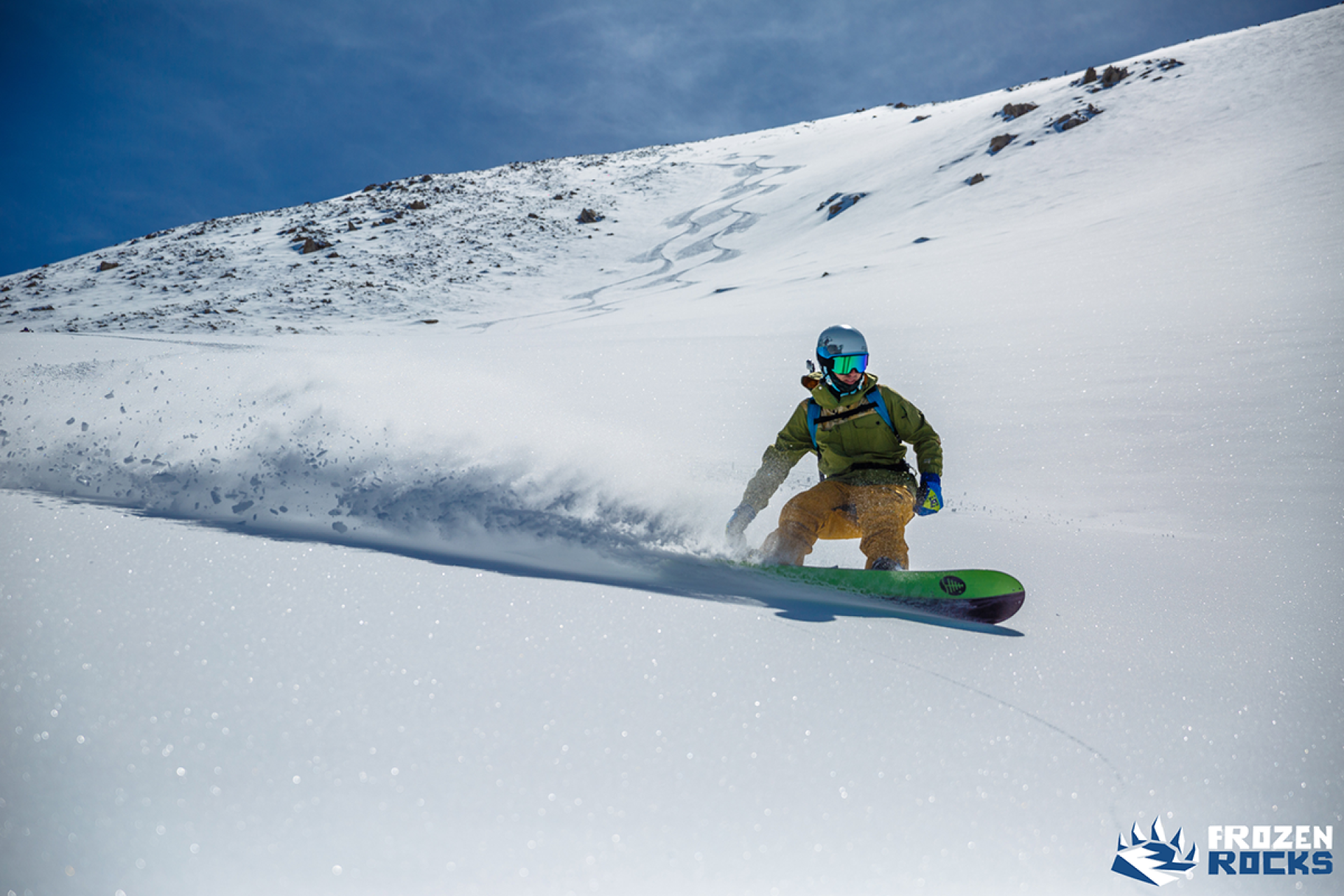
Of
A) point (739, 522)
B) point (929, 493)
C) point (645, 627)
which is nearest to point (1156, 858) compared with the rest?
point (645, 627)

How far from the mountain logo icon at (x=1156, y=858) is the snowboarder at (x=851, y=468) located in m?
2.04

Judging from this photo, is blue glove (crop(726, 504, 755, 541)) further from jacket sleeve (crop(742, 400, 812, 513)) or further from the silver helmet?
the silver helmet

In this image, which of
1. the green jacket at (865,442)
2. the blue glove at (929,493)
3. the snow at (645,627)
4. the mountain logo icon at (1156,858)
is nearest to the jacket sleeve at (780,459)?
the green jacket at (865,442)

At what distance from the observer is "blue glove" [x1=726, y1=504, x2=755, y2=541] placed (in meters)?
3.75

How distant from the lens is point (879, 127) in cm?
5222

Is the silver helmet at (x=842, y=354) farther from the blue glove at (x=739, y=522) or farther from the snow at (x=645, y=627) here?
the snow at (x=645, y=627)

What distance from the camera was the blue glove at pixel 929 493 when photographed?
361cm

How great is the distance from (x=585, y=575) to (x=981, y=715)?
170 cm

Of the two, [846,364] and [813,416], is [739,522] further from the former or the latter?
[846,364]

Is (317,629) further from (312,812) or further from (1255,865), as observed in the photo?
(1255,865)

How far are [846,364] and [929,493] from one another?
2.67 feet

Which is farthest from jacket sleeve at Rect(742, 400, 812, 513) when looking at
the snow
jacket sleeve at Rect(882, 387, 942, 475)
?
jacket sleeve at Rect(882, 387, 942, 475)

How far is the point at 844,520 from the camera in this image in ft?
12.3

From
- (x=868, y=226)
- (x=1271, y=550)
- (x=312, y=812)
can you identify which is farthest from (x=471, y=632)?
(x=868, y=226)
